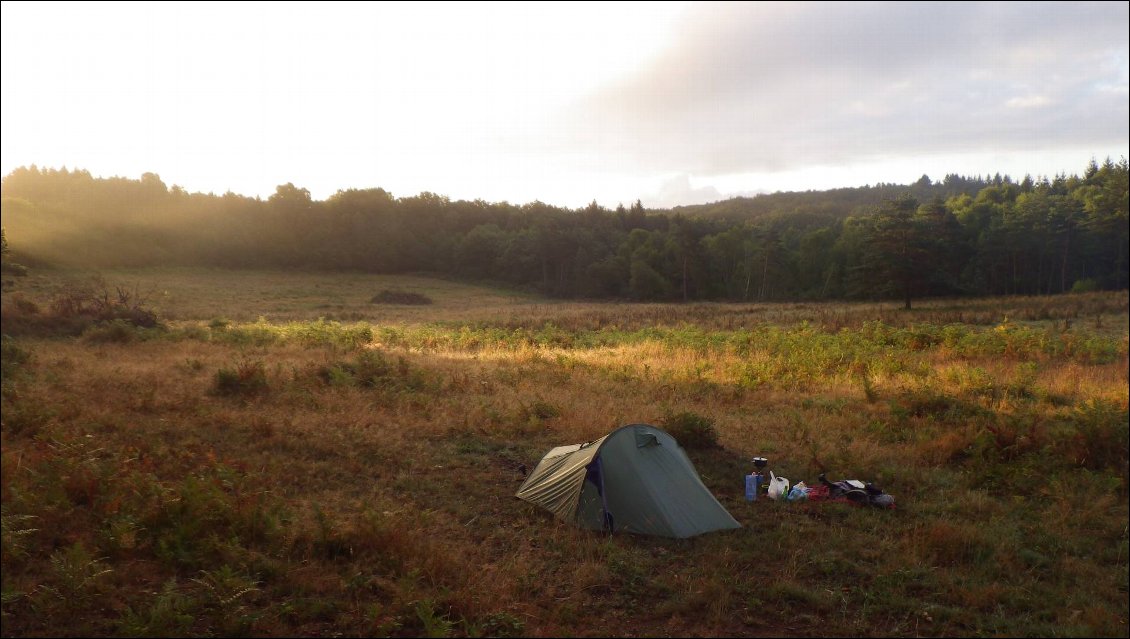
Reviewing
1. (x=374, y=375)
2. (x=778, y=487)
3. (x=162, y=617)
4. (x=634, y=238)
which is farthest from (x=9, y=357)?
(x=634, y=238)

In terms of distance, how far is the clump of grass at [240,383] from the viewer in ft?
39.0

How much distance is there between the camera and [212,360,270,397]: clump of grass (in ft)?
39.0

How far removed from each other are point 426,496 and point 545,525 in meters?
1.66

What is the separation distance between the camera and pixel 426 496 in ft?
25.9

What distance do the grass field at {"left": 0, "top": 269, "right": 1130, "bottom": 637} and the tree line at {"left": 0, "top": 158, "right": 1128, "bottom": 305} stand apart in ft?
6.23

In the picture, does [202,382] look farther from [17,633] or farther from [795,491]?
[795,491]

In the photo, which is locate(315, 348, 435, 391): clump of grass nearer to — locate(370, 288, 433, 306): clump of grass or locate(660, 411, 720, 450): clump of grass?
locate(660, 411, 720, 450): clump of grass

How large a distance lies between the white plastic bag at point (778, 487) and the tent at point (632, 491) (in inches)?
43.8

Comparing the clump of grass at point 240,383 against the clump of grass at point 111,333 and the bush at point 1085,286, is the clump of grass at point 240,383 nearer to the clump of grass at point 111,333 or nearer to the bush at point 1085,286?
the clump of grass at point 111,333

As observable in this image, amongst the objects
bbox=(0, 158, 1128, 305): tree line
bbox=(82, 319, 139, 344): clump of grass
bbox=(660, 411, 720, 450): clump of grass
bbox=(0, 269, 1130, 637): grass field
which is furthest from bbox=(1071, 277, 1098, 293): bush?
bbox=(82, 319, 139, 344): clump of grass

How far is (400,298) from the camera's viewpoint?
49.7 metres

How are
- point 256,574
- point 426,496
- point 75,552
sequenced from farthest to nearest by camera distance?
1. point 426,496
2. point 256,574
3. point 75,552

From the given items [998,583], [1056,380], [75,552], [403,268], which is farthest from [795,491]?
[403,268]

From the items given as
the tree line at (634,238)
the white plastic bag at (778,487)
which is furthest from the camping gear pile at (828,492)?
the tree line at (634,238)
